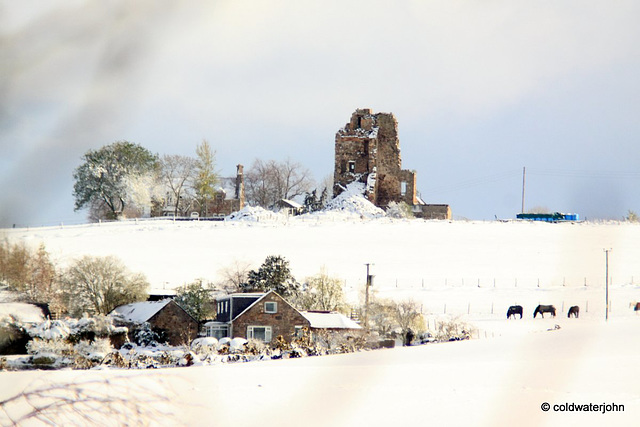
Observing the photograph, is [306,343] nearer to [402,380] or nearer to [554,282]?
[402,380]

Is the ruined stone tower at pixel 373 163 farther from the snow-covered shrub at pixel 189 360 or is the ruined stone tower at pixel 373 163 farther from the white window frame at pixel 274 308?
the snow-covered shrub at pixel 189 360

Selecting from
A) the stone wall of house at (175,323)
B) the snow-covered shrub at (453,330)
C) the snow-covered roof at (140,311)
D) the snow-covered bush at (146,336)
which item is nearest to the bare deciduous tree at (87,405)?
the snow-covered shrub at (453,330)

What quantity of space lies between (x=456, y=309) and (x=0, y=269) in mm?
20418

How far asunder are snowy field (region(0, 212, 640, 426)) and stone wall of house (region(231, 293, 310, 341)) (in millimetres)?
4385

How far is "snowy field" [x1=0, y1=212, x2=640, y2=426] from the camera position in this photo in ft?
15.4

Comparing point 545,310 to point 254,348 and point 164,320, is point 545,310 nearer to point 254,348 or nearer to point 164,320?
point 254,348

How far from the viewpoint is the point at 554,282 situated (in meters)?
27.3

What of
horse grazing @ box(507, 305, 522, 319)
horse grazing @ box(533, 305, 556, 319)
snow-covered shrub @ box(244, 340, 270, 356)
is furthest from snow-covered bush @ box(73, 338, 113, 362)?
horse grazing @ box(533, 305, 556, 319)

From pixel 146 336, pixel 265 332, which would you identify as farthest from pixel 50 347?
pixel 265 332

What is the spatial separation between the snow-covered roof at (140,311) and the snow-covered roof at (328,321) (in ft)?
12.8

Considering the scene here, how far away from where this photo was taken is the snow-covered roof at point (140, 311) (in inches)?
744

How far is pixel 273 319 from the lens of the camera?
59.5 ft

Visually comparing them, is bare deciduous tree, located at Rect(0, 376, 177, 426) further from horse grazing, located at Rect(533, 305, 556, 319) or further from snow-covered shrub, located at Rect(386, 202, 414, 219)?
snow-covered shrub, located at Rect(386, 202, 414, 219)

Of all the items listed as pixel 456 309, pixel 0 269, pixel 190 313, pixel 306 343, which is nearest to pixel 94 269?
pixel 190 313
